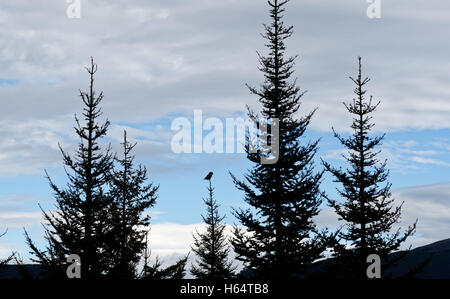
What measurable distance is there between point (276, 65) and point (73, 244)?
13938 millimetres

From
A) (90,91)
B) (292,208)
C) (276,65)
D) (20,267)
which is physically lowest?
(20,267)

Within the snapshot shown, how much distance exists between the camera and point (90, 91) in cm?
2698

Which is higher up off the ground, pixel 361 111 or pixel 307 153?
pixel 361 111

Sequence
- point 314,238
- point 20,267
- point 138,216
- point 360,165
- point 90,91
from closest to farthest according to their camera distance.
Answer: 1. point 20,267
2. point 90,91
3. point 314,238
4. point 360,165
5. point 138,216

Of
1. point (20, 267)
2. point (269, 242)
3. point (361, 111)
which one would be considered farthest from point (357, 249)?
point (20, 267)

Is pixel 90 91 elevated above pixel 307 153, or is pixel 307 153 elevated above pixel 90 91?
pixel 90 91

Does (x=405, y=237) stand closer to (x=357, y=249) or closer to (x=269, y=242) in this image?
(x=357, y=249)

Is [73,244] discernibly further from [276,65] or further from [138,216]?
[276,65]

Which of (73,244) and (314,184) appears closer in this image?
(73,244)

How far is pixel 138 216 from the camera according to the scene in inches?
1323

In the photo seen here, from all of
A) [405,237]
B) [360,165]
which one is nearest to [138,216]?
[360,165]

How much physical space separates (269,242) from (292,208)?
212 centimetres

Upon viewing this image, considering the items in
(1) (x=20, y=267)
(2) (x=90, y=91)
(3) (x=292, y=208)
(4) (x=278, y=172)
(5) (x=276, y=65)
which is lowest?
(1) (x=20, y=267)

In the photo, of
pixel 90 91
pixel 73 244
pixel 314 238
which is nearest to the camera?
pixel 73 244
